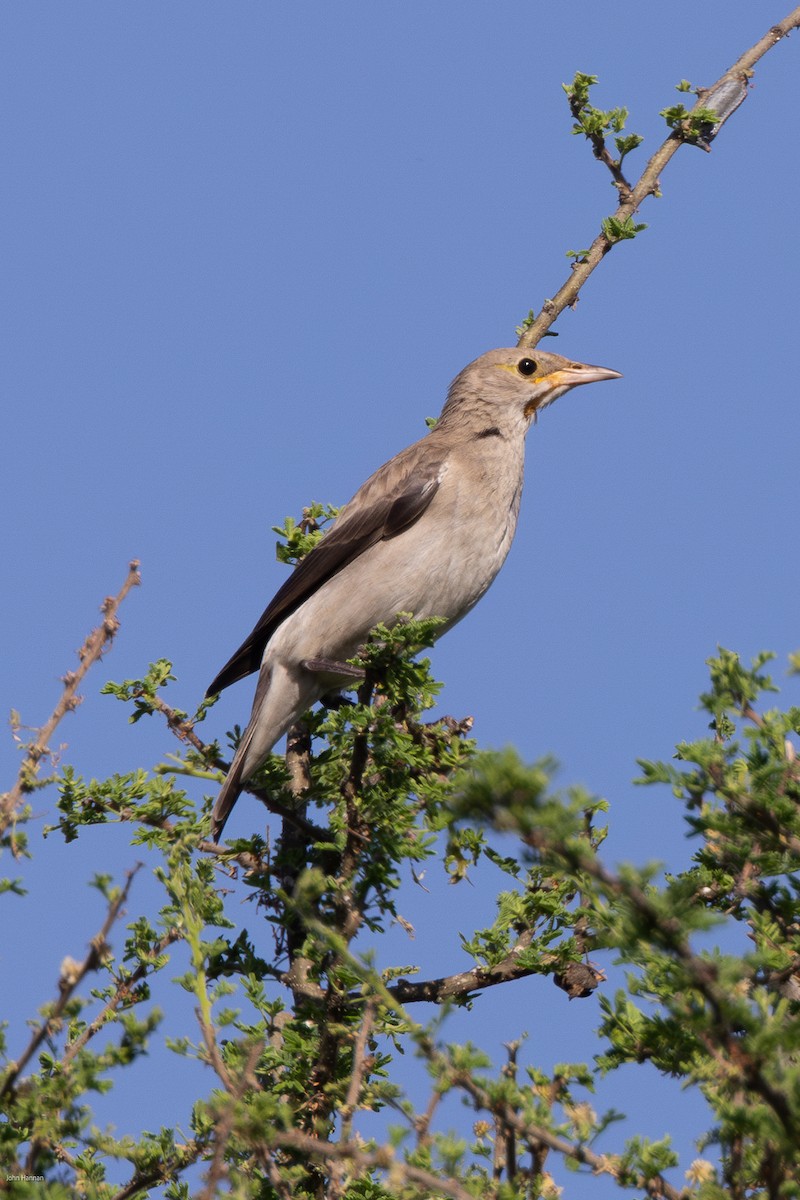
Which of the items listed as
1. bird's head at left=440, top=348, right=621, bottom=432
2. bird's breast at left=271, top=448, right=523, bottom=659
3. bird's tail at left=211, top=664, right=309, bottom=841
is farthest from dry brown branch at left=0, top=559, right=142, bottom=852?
bird's head at left=440, top=348, right=621, bottom=432

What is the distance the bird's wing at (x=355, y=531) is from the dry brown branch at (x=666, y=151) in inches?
48.7

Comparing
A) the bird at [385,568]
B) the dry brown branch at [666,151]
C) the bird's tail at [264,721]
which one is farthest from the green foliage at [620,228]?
the bird's tail at [264,721]

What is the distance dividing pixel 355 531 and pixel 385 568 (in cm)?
35

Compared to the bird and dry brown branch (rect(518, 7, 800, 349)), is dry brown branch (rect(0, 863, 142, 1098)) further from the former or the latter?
dry brown branch (rect(518, 7, 800, 349))

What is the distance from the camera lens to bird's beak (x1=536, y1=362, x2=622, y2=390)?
8164 millimetres

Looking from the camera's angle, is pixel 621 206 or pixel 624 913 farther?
pixel 621 206

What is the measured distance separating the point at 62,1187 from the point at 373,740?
2.13 m

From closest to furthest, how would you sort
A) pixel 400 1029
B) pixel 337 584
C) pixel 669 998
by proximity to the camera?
pixel 669 998 → pixel 400 1029 → pixel 337 584

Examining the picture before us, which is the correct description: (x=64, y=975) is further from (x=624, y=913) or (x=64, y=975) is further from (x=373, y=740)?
(x=373, y=740)

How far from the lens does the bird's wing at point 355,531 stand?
7.04 metres

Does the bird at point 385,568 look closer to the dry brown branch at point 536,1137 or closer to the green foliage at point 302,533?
the green foliage at point 302,533

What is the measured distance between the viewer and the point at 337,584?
697 centimetres

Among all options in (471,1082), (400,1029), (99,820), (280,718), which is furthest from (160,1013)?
(280,718)

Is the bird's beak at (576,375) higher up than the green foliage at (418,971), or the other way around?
the bird's beak at (576,375)
